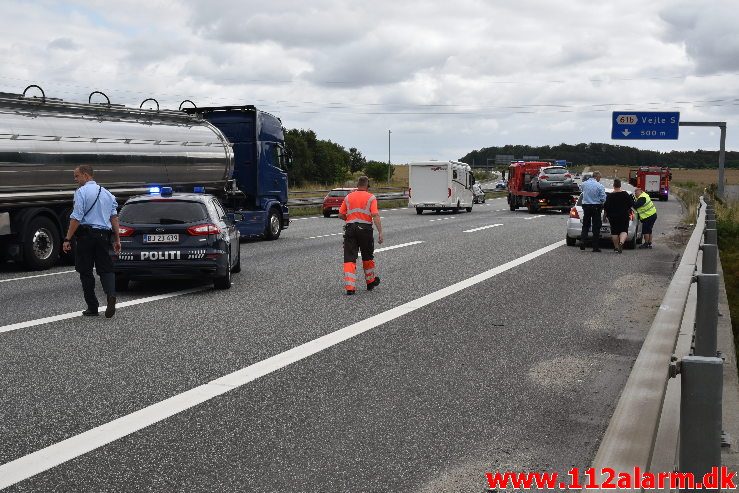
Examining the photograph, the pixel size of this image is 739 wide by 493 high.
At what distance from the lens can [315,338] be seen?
28.1 ft

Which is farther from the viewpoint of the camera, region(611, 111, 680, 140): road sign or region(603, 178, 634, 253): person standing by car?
region(611, 111, 680, 140): road sign

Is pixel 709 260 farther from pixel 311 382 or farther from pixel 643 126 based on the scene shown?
pixel 643 126

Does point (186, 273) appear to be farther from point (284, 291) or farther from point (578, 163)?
point (578, 163)

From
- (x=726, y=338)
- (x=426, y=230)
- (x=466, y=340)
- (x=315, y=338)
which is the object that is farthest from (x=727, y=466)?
(x=426, y=230)

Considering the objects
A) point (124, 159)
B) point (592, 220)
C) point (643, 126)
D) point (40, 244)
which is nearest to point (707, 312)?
point (40, 244)

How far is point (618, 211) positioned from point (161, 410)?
49.7 feet

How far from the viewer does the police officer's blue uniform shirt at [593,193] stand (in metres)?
19.2

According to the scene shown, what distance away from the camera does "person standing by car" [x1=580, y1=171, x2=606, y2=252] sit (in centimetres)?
1925

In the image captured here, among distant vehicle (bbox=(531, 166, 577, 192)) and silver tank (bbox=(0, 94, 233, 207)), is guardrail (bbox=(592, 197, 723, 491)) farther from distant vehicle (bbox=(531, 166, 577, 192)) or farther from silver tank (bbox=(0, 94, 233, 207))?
distant vehicle (bbox=(531, 166, 577, 192))

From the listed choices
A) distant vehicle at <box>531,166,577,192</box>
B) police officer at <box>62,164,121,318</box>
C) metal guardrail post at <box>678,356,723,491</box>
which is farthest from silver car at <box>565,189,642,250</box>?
distant vehicle at <box>531,166,577,192</box>

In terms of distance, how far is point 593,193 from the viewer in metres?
19.3

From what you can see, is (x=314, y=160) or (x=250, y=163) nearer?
(x=250, y=163)

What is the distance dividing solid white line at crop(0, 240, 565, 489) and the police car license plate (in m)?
3.59

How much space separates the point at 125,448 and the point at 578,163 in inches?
6645
